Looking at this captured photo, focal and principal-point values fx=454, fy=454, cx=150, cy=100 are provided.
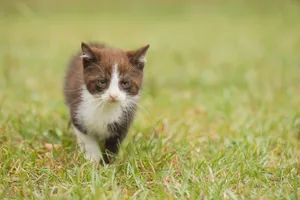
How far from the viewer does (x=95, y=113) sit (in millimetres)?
4238

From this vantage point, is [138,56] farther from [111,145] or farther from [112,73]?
[111,145]

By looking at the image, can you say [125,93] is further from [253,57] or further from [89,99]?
[253,57]

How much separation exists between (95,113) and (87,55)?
56 centimetres

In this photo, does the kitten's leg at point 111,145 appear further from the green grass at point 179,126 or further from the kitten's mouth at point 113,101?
the kitten's mouth at point 113,101

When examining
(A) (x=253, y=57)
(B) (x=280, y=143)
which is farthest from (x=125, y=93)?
(A) (x=253, y=57)

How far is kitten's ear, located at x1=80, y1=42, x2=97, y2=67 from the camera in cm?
403

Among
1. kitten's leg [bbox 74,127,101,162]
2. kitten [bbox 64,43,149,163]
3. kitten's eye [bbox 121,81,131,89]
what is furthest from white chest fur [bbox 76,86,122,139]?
kitten's eye [bbox 121,81,131,89]

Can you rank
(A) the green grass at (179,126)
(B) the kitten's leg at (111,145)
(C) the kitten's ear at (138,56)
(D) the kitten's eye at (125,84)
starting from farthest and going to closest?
(B) the kitten's leg at (111,145) → (C) the kitten's ear at (138,56) → (D) the kitten's eye at (125,84) → (A) the green grass at (179,126)

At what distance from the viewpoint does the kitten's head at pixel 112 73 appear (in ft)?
13.1

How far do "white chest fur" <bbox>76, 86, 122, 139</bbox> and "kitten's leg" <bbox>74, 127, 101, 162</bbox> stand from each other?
0.10 meters

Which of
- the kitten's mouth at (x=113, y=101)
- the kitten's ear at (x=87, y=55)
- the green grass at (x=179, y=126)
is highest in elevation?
the kitten's ear at (x=87, y=55)

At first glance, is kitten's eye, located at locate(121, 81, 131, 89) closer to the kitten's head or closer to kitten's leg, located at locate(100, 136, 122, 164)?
the kitten's head

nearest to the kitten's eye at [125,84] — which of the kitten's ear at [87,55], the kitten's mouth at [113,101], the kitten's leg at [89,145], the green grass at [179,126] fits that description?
the kitten's mouth at [113,101]

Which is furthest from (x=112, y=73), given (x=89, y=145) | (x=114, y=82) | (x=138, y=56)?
(x=89, y=145)
